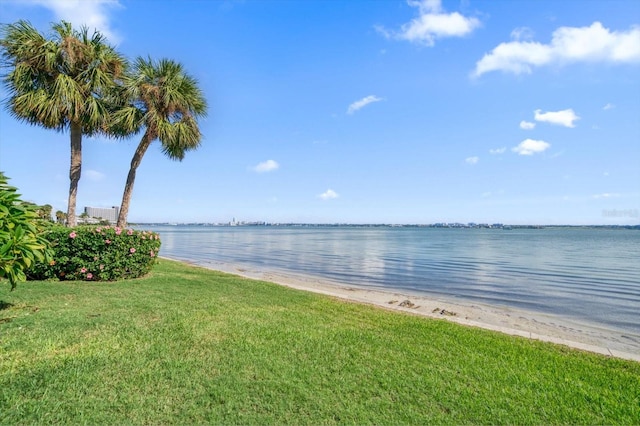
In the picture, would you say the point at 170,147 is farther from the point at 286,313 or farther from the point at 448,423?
the point at 448,423

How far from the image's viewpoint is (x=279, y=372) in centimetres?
398


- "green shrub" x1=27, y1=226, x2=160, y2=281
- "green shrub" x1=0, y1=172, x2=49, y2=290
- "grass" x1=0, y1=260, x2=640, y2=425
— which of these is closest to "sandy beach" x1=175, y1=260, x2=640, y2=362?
"grass" x1=0, y1=260, x2=640, y2=425

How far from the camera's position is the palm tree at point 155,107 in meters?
13.1

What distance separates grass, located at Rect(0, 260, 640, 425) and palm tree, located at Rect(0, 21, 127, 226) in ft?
25.2

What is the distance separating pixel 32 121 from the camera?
12.2 meters

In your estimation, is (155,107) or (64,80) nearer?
(64,80)

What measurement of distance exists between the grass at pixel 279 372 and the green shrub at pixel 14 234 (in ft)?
3.28

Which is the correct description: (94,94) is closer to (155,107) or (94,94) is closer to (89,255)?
(155,107)

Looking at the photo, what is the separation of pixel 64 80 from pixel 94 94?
115cm

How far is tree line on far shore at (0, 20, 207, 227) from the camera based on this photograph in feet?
38.0

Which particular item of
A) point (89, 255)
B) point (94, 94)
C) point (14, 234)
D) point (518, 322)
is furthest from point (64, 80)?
point (518, 322)

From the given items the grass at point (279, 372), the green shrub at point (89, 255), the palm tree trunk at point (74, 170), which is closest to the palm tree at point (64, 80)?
the palm tree trunk at point (74, 170)

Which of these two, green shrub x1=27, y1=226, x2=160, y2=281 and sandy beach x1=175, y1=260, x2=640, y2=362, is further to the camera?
green shrub x1=27, y1=226, x2=160, y2=281

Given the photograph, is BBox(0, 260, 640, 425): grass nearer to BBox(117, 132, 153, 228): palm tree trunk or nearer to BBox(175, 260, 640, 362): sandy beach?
BBox(175, 260, 640, 362): sandy beach
